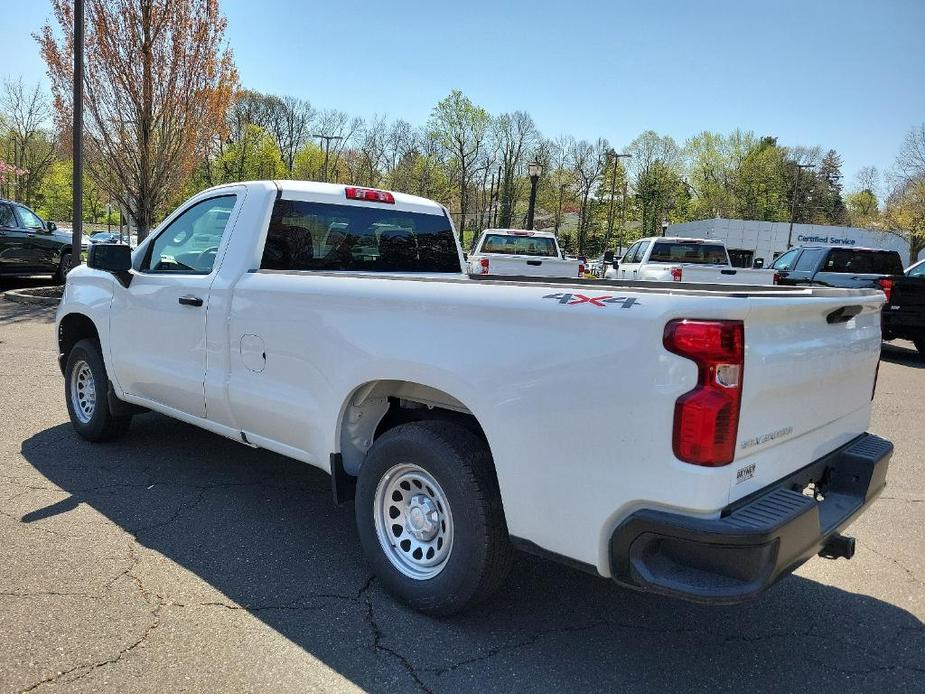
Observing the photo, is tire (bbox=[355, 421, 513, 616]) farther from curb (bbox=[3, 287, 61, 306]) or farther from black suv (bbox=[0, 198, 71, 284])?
black suv (bbox=[0, 198, 71, 284])

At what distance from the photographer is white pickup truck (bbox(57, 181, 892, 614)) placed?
2279 mm

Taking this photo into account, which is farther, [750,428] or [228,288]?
[228,288]

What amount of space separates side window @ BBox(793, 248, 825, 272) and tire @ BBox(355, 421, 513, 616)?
12.7 meters

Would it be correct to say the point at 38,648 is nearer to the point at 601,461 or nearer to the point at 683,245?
the point at 601,461

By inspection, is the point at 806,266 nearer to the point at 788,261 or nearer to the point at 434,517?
the point at 788,261

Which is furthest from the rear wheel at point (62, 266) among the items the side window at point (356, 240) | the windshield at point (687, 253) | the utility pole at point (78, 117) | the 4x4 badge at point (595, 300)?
the 4x4 badge at point (595, 300)

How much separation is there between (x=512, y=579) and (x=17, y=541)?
2588 mm

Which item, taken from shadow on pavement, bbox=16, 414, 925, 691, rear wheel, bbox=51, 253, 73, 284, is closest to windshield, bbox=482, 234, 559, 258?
rear wheel, bbox=51, 253, 73, 284

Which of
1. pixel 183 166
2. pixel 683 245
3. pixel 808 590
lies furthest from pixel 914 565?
pixel 183 166

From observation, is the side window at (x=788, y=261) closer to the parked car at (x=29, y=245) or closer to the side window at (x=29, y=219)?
the parked car at (x=29, y=245)

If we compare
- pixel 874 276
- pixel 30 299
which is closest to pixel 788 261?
pixel 874 276

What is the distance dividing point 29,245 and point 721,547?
56.8 ft

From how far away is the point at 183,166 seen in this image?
16234 mm

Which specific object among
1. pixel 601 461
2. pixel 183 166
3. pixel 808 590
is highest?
pixel 183 166
